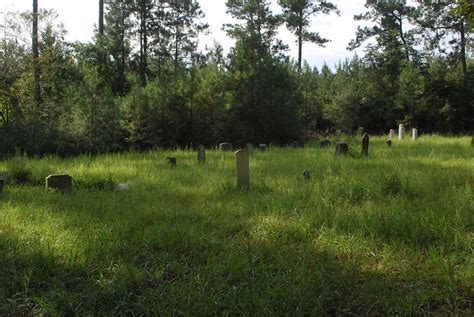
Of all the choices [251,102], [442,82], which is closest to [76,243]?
[251,102]

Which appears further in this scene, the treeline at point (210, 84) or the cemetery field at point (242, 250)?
the treeline at point (210, 84)

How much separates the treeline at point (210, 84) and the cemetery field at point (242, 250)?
4122 mm

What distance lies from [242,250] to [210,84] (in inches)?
697

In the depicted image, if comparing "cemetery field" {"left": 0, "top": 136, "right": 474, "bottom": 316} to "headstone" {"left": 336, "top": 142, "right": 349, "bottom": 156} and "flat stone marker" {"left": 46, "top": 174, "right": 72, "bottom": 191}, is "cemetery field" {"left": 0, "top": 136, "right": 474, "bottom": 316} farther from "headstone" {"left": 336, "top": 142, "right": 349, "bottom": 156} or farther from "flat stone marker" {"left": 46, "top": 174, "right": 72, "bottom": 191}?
"headstone" {"left": 336, "top": 142, "right": 349, "bottom": 156}

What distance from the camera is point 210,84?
21.2 meters

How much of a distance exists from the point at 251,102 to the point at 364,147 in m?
10.5

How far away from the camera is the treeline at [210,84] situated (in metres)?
16.8


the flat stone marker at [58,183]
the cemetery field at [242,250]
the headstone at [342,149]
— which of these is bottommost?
the cemetery field at [242,250]

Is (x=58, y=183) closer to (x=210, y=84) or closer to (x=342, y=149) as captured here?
(x=342, y=149)

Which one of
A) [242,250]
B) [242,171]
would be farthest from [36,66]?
[242,250]

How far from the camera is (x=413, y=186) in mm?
7043

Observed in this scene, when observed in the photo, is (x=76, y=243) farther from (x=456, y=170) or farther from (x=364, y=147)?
(x=364, y=147)

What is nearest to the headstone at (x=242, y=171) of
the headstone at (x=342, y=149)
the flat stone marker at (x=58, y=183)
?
the flat stone marker at (x=58, y=183)

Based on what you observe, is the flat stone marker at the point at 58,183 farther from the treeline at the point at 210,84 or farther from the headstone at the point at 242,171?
the treeline at the point at 210,84
